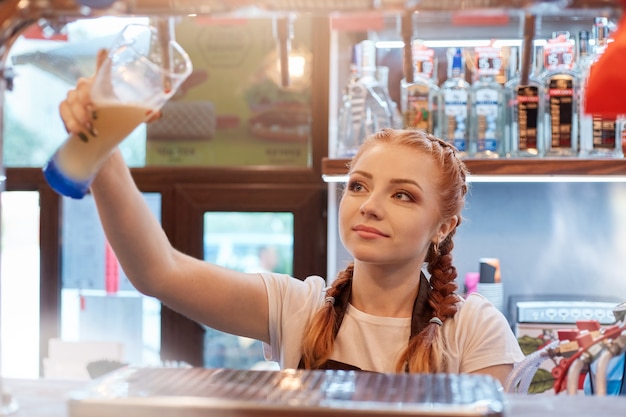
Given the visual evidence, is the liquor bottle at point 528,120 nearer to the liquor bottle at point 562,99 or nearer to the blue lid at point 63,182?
the liquor bottle at point 562,99

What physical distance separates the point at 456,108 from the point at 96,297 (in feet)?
4.56

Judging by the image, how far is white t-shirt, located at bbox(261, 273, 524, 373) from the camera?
1.50 meters

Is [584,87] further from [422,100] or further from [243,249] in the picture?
[243,249]

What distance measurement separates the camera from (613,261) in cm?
247

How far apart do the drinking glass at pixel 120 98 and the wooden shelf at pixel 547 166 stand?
107 cm

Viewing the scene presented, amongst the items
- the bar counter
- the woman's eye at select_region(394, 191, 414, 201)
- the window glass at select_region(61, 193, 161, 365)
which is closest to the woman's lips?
the woman's eye at select_region(394, 191, 414, 201)

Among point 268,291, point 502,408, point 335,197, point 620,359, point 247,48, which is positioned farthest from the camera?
point 247,48

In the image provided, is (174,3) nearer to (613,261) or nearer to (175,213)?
(175,213)

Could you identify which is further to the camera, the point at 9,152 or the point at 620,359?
the point at 9,152

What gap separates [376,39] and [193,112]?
25.7 inches

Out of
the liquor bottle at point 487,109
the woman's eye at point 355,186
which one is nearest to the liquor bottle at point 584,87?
the liquor bottle at point 487,109

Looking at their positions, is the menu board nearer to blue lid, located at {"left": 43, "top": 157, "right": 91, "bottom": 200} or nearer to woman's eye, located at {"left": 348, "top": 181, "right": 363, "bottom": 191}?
woman's eye, located at {"left": 348, "top": 181, "right": 363, "bottom": 191}

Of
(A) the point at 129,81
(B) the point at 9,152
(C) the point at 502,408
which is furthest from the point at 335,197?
(C) the point at 502,408

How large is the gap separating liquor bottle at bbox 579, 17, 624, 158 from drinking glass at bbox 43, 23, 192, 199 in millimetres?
1395
